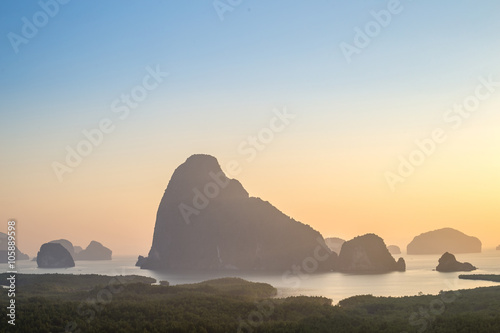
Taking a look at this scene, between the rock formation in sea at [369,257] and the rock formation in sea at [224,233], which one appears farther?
the rock formation in sea at [224,233]

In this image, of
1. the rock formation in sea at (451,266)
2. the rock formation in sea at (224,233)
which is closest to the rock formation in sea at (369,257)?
the rock formation in sea at (224,233)

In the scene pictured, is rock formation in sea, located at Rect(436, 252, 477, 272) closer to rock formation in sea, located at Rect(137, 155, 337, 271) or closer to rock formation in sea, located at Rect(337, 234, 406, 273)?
rock formation in sea, located at Rect(337, 234, 406, 273)

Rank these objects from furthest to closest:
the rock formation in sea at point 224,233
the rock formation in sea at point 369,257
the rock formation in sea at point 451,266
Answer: the rock formation in sea at point 224,233 → the rock formation in sea at point 369,257 → the rock formation in sea at point 451,266

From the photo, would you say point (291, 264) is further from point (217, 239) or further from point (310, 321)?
point (310, 321)

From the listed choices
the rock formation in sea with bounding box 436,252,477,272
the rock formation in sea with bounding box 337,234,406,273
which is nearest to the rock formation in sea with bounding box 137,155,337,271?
the rock formation in sea with bounding box 337,234,406,273

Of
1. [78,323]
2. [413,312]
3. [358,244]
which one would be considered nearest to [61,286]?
[78,323]

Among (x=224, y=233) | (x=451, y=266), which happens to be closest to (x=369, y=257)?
(x=451, y=266)

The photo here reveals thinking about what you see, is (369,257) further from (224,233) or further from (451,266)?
(224,233)

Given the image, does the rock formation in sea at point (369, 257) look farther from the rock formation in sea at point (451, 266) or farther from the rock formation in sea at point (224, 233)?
the rock formation in sea at point (451, 266)
